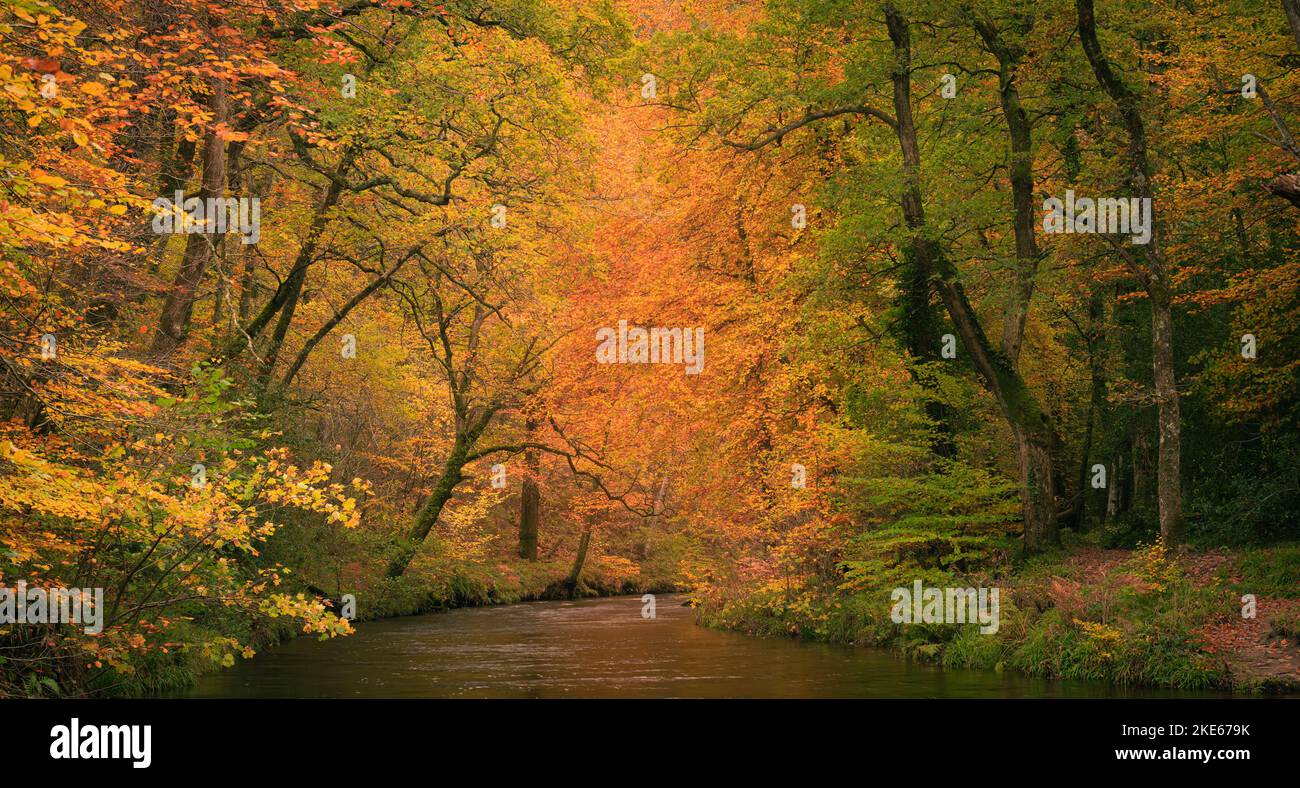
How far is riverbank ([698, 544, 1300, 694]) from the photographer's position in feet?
41.8

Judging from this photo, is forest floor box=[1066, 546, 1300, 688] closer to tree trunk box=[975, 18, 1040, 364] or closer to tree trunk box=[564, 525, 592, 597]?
tree trunk box=[975, 18, 1040, 364]

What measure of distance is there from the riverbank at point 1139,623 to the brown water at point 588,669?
46 centimetres

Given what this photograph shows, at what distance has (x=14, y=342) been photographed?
8781 millimetres

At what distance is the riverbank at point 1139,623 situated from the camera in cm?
1273

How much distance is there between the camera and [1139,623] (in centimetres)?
1370

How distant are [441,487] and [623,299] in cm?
699

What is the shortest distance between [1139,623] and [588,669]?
7.57m

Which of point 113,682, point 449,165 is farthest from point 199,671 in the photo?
point 449,165

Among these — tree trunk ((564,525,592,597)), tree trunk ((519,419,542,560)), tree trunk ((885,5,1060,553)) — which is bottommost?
tree trunk ((564,525,592,597))

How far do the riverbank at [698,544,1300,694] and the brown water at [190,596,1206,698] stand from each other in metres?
0.46

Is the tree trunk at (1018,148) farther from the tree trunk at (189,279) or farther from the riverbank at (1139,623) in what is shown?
the tree trunk at (189,279)

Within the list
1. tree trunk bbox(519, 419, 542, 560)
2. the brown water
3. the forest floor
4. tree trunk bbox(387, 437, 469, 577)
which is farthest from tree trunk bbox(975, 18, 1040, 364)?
tree trunk bbox(519, 419, 542, 560)

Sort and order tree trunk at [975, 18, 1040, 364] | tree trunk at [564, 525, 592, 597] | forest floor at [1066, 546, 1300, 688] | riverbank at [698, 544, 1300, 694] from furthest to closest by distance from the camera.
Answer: tree trunk at [564, 525, 592, 597]
tree trunk at [975, 18, 1040, 364]
riverbank at [698, 544, 1300, 694]
forest floor at [1066, 546, 1300, 688]

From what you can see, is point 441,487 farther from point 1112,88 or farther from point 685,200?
point 1112,88
